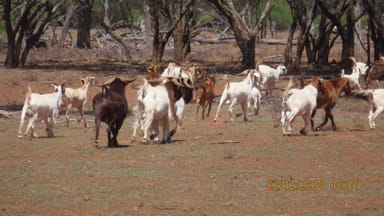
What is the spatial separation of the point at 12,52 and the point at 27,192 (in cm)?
2947

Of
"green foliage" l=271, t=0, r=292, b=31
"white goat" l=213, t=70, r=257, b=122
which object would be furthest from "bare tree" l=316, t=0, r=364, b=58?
"green foliage" l=271, t=0, r=292, b=31

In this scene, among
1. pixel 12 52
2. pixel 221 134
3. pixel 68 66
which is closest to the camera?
pixel 221 134

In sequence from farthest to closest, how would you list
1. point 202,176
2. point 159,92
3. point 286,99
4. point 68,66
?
point 68,66
point 286,99
point 159,92
point 202,176

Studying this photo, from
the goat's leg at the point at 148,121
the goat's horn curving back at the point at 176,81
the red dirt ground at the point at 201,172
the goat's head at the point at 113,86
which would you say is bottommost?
the red dirt ground at the point at 201,172

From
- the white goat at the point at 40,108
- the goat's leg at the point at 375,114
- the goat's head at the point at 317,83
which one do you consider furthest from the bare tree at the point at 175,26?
the white goat at the point at 40,108

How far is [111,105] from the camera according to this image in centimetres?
1733

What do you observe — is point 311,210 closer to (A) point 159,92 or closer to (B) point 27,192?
(B) point 27,192

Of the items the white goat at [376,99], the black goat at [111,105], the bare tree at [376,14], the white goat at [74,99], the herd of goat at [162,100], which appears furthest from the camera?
the bare tree at [376,14]

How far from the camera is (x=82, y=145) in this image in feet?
61.2

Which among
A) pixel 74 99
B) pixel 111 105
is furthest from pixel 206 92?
pixel 111 105

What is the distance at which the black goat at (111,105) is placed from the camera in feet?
56.8

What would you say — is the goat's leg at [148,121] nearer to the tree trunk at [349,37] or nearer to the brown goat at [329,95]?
the brown goat at [329,95]

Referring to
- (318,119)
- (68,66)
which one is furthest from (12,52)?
(318,119)

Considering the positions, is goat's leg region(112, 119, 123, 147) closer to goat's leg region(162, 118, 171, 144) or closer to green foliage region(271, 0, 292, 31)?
goat's leg region(162, 118, 171, 144)
